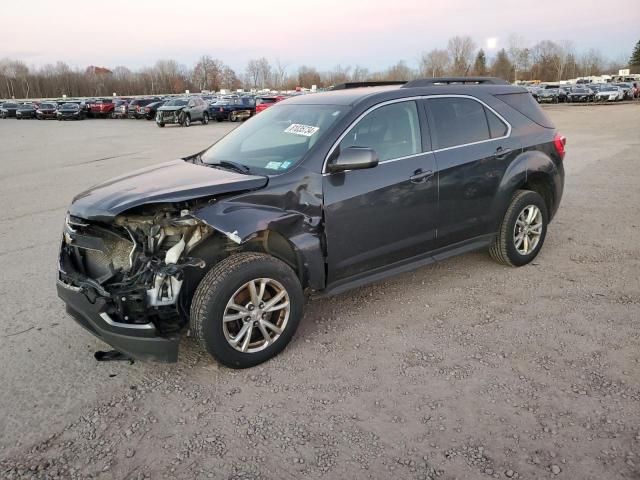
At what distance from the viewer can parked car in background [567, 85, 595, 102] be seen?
4800 centimetres

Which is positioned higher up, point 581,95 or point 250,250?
point 250,250

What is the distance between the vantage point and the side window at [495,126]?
4.92m

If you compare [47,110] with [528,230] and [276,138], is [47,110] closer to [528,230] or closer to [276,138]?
[276,138]

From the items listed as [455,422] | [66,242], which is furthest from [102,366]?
[455,422]

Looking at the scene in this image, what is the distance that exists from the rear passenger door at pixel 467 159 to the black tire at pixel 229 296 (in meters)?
1.64

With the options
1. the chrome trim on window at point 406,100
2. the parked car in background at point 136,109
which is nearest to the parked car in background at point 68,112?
the parked car in background at point 136,109

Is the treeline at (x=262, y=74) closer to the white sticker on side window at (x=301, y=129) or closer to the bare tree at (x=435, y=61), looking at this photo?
the bare tree at (x=435, y=61)

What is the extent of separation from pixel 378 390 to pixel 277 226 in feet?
4.25

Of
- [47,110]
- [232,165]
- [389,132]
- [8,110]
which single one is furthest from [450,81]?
[8,110]

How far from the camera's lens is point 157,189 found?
139 inches

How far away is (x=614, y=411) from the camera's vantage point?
119 inches

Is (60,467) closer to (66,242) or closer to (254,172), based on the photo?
(66,242)

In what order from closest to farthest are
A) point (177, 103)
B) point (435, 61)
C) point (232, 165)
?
point (232, 165) → point (177, 103) → point (435, 61)

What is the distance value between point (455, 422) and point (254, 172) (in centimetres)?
224
